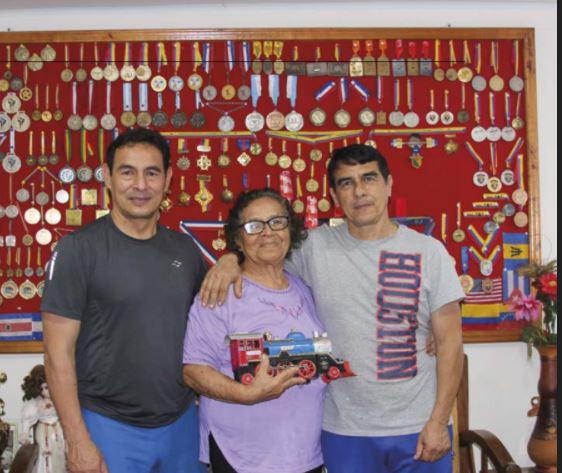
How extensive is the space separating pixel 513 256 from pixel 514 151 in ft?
1.87

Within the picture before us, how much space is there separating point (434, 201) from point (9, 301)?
2.32 m

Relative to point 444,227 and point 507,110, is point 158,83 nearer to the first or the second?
point 444,227

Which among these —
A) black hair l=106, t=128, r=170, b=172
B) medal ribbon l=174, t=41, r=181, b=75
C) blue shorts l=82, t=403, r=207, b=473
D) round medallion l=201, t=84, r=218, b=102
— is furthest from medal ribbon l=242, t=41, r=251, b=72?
blue shorts l=82, t=403, r=207, b=473

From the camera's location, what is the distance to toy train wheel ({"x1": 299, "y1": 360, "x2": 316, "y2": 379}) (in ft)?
5.95

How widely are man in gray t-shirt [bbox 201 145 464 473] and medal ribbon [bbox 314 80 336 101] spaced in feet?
4.26

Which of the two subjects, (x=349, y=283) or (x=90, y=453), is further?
(x=349, y=283)

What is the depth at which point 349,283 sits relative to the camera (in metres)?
2.05

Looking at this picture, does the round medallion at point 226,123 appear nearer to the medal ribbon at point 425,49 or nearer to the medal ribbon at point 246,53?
the medal ribbon at point 246,53

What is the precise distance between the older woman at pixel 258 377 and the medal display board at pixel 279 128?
1333 millimetres

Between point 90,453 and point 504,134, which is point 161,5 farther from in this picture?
point 90,453

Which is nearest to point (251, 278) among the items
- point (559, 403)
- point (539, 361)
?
point (559, 403)

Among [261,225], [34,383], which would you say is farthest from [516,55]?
[34,383]

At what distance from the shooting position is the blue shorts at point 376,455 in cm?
197

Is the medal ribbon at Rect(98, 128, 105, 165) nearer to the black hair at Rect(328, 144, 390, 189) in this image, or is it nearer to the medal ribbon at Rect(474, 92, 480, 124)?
the black hair at Rect(328, 144, 390, 189)
